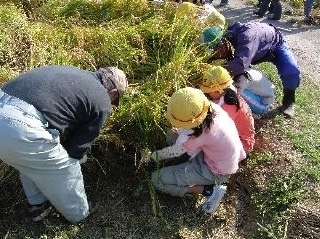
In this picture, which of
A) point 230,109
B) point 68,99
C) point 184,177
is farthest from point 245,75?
point 68,99

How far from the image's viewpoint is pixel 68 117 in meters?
3.16

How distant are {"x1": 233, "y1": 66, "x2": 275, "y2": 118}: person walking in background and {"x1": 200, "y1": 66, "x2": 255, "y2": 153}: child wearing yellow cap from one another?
605mm

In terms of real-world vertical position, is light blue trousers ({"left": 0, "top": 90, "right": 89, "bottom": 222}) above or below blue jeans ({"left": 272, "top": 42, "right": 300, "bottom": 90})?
above

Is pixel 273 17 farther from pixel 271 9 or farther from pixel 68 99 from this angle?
pixel 68 99

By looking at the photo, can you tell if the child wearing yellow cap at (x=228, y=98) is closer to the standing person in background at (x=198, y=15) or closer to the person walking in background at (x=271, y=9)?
the standing person in background at (x=198, y=15)

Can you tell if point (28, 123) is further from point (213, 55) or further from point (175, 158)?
point (213, 55)

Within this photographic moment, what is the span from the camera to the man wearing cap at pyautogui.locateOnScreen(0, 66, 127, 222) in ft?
9.73

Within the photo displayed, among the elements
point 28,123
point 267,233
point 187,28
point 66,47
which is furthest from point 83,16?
point 267,233

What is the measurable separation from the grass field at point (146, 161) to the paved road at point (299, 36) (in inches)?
74.8

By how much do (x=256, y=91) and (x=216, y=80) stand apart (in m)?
1.09

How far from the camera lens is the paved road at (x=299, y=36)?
21.5 feet

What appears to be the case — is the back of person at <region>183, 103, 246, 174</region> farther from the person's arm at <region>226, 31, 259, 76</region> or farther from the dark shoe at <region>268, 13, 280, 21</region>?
the dark shoe at <region>268, 13, 280, 21</region>

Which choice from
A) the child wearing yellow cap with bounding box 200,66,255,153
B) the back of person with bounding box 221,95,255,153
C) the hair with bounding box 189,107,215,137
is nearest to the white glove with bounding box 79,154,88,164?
the hair with bounding box 189,107,215,137

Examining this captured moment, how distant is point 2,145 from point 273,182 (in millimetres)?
2309
